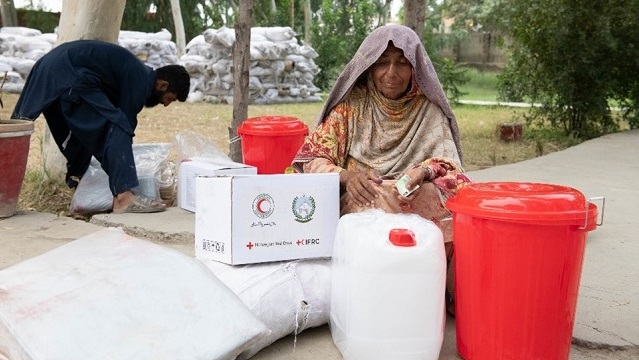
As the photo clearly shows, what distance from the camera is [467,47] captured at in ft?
98.4

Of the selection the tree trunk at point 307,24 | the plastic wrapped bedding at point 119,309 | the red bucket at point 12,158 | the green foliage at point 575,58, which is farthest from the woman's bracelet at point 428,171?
the tree trunk at point 307,24

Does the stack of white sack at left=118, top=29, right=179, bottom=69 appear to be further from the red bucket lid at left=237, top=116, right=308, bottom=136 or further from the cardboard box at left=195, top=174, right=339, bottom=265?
the cardboard box at left=195, top=174, right=339, bottom=265

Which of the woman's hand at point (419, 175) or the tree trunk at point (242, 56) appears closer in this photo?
the woman's hand at point (419, 175)

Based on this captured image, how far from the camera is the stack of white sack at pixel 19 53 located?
13578mm

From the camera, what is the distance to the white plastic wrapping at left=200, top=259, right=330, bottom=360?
239 centimetres

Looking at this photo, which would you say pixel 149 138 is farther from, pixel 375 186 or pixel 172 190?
pixel 375 186

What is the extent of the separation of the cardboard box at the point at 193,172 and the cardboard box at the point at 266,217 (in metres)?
1.25

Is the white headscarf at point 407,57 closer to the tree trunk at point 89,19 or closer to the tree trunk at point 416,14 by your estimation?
the tree trunk at point 89,19

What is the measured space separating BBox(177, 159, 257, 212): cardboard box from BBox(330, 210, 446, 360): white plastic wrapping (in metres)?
1.70

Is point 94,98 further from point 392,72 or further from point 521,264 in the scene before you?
point 521,264

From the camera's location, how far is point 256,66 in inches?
532

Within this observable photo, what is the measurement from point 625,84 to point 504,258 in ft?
25.4

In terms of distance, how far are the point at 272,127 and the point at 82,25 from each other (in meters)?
1.72

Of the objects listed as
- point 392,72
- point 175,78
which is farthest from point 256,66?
point 392,72
